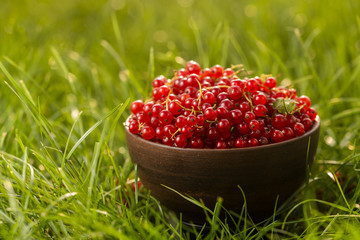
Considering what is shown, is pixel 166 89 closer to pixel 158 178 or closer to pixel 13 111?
pixel 158 178

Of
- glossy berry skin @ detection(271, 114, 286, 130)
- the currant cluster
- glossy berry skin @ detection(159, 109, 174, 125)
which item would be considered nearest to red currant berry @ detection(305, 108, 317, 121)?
the currant cluster

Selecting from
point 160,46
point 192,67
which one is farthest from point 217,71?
point 160,46

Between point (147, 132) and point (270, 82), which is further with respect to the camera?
point (270, 82)

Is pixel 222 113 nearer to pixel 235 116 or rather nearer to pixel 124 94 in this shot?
pixel 235 116

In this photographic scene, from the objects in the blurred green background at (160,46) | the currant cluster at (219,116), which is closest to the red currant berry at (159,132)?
the currant cluster at (219,116)

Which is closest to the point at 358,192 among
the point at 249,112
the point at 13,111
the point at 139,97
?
the point at 249,112

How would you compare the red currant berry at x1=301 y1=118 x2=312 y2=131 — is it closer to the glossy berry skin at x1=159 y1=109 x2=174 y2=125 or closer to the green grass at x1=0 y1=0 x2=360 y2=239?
the green grass at x1=0 y1=0 x2=360 y2=239
